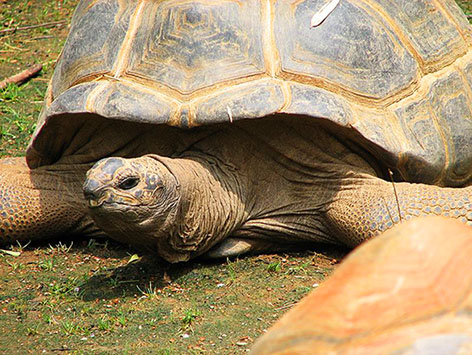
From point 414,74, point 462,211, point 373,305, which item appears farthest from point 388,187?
point 373,305

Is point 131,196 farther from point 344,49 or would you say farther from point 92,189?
point 344,49

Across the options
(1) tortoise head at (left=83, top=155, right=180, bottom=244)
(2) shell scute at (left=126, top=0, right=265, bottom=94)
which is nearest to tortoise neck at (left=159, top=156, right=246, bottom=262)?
(1) tortoise head at (left=83, top=155, right=180, bottom=244)

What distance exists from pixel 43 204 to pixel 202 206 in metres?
1.06

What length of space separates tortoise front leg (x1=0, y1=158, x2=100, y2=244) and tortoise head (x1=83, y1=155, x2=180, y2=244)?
844 mm

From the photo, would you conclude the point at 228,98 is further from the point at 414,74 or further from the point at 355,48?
the point at 414,74

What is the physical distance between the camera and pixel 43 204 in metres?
4.90

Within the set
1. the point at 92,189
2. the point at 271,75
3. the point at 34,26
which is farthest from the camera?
the point at 34,26

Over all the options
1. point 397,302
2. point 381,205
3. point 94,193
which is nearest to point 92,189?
point 94,193

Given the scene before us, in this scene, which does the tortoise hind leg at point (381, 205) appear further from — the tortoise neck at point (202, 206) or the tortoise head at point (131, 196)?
the tortoise head at point (131, 196)

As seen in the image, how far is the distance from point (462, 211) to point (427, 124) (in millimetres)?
603

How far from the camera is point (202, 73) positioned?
4.41m

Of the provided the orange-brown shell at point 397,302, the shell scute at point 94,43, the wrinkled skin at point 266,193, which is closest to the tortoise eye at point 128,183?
the wrinkled skin at point 266,193

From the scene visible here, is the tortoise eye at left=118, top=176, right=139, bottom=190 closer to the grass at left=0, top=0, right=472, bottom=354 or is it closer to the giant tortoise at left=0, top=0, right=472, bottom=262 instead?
the giant tortoise at left=0, top=0, right=472, bottom=262

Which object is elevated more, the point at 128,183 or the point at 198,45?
the point at 198,45
